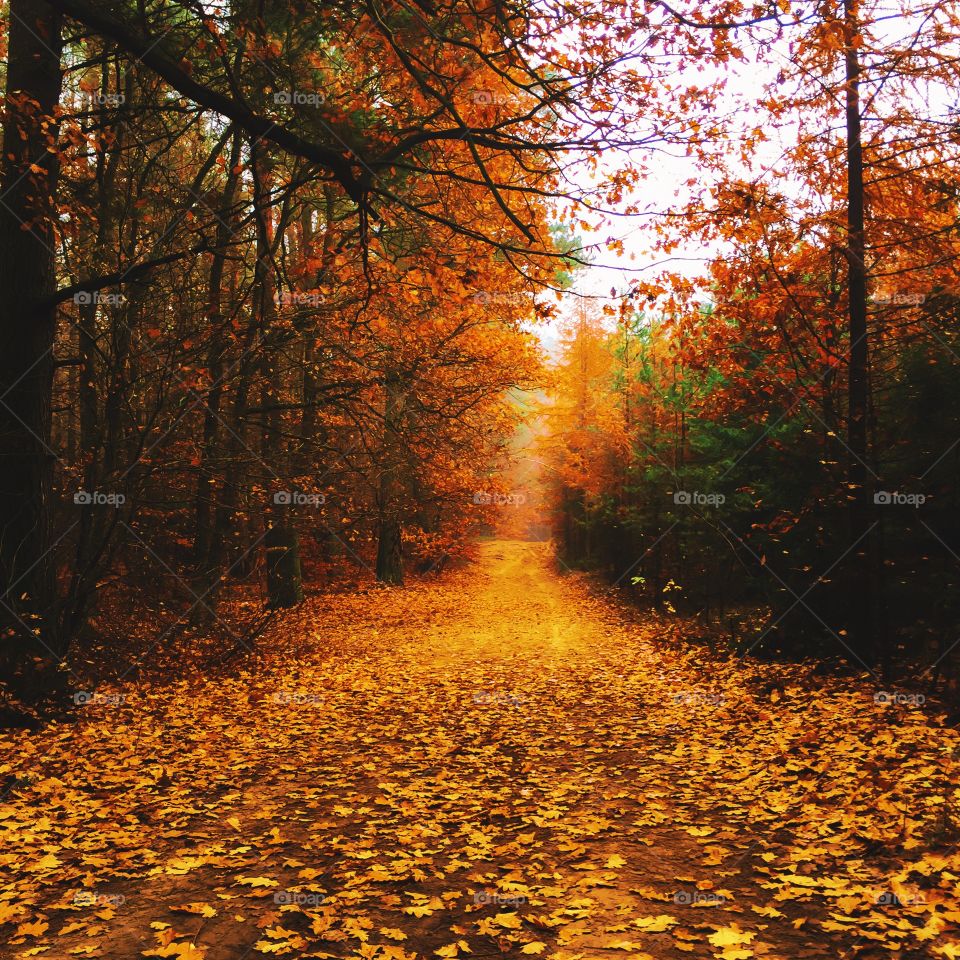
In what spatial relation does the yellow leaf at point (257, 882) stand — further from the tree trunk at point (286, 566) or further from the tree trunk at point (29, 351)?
the tree trunk at point (286, 566)

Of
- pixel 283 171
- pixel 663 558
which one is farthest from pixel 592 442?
pixel 283 171

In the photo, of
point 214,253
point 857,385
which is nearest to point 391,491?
point 214,253

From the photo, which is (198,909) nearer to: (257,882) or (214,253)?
(257,882)

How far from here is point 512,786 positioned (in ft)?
19.5

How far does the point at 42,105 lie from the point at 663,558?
51.6 feet

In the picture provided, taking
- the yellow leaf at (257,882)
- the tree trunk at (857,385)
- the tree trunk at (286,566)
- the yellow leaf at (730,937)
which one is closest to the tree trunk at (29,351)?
the yellow leaf at (257,882)

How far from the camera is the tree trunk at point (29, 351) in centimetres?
703

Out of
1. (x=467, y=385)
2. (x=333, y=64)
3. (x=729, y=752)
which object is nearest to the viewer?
(x=729, y=752)

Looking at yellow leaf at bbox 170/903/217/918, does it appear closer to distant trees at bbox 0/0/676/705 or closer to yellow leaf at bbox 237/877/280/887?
yellow leaf at bbox 237/877/280/887

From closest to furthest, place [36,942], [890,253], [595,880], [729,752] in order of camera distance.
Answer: [36,942]
[595,880]
[729,752]
[890,253]

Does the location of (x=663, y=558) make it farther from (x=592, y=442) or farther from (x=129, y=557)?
(x=129, y=557)

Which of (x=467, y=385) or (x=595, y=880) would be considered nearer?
(x=595, y=880)

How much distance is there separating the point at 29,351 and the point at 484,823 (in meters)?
6.52

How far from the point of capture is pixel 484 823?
5141mm
